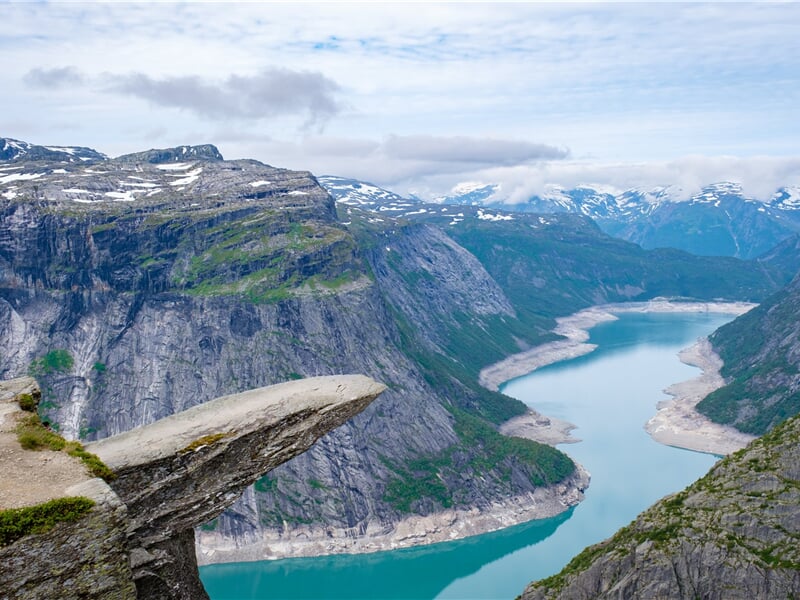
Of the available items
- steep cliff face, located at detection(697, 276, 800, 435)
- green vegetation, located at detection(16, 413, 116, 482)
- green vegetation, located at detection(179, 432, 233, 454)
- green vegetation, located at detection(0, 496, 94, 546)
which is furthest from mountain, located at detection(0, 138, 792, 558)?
green vegetation, located at detection(0, 496, 94, 546)

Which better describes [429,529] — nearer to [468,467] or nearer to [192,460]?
[468,467]

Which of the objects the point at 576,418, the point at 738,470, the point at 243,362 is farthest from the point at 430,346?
the point at 738,470

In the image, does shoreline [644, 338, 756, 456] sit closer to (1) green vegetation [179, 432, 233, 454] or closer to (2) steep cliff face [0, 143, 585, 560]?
(2) steep cliff face [0, 143, 585, 560]

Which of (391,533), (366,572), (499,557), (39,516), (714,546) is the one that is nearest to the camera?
(39,516)

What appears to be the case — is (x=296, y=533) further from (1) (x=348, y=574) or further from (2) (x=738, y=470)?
(2) (x=738, y=470)

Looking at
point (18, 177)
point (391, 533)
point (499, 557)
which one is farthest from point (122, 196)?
point (499, 557)

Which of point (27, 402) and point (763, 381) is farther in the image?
point (763, 381)
